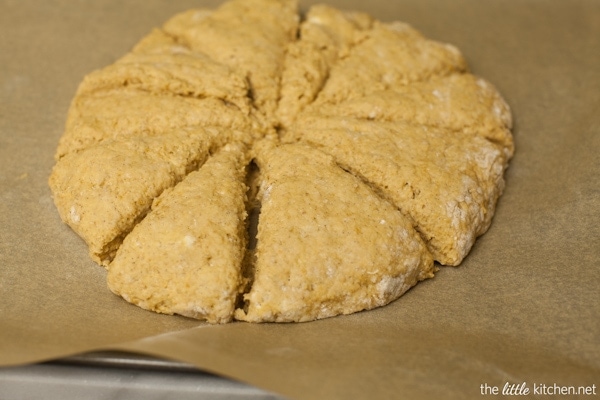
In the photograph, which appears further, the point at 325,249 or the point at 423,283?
the point at 423,283

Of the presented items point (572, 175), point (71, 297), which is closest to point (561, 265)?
point (572, 175)

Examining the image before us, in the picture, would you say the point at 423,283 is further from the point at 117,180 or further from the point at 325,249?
the point at 117,180

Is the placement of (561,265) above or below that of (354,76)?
below

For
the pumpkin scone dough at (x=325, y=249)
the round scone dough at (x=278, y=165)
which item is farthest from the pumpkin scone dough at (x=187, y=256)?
the pumpkin scone dough at (x=325, y=249)

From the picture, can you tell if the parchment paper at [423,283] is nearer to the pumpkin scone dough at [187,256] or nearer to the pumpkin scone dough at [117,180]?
the pumpkin scone dough at [187,256]

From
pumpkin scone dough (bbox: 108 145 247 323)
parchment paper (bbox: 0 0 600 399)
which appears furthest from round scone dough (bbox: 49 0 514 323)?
parchment paper (bbox: 0 0 600 399)

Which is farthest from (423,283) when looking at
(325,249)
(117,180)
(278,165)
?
(117,180)

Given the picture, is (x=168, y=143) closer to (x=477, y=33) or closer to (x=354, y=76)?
(x=354, y=76)

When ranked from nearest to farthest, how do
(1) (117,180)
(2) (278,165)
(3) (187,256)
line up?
1. (3) (187,256)
2. (1) (117,180)
3. (2) (278,165)
